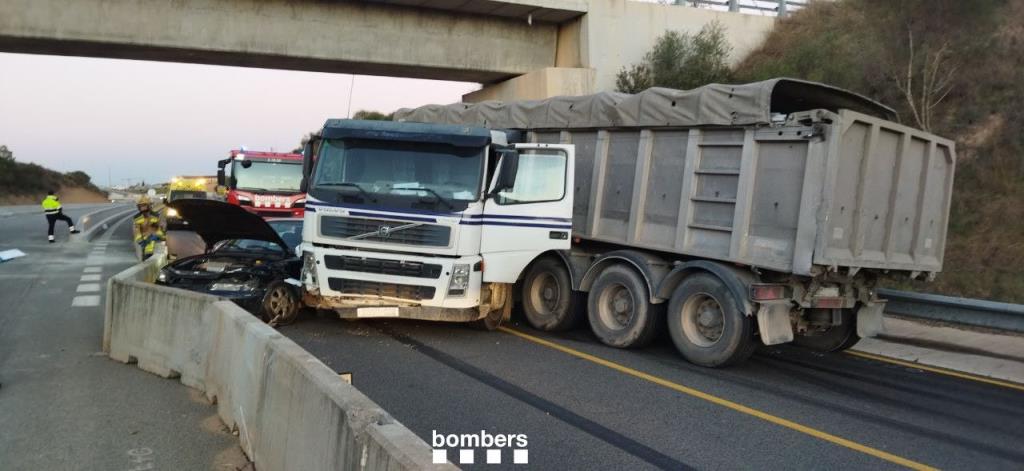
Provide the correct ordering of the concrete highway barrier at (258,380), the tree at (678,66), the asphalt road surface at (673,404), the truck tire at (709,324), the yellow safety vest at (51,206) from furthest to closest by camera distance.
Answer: the yellow safety vest at (51,206) < the tree at (678,66) < the truck tire at (709,324) < the asphalt road surface at (673,404) < the concrete highway barrier at (258,380)

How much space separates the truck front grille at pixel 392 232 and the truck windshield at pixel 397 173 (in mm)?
249

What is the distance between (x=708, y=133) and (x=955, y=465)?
4536 mm

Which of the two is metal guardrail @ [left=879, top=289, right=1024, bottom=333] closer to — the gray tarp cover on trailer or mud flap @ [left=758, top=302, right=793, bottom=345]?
the gray tarp cover on trailer

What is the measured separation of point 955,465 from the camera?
18.4ft

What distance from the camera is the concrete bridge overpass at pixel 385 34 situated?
745 inches

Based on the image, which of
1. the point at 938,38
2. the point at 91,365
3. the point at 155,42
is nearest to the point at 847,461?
the point at 91,365

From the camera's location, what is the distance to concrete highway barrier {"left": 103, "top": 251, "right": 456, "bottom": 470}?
3.67m

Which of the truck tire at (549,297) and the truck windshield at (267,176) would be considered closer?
the truck tire at (549,297)

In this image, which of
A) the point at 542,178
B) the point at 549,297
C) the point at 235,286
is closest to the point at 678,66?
the point at 549,297

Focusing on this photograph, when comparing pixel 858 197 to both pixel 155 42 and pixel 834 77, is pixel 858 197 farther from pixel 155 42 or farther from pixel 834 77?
pixel 155 42

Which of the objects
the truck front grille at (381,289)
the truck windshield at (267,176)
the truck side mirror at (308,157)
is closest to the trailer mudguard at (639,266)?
the truck front grille at (381,289)

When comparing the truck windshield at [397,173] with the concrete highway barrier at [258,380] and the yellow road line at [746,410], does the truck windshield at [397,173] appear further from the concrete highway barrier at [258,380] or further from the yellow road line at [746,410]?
the concrete highway barrier at [258,380]

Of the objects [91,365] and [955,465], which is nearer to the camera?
[955,465]

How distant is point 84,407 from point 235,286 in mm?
3207
